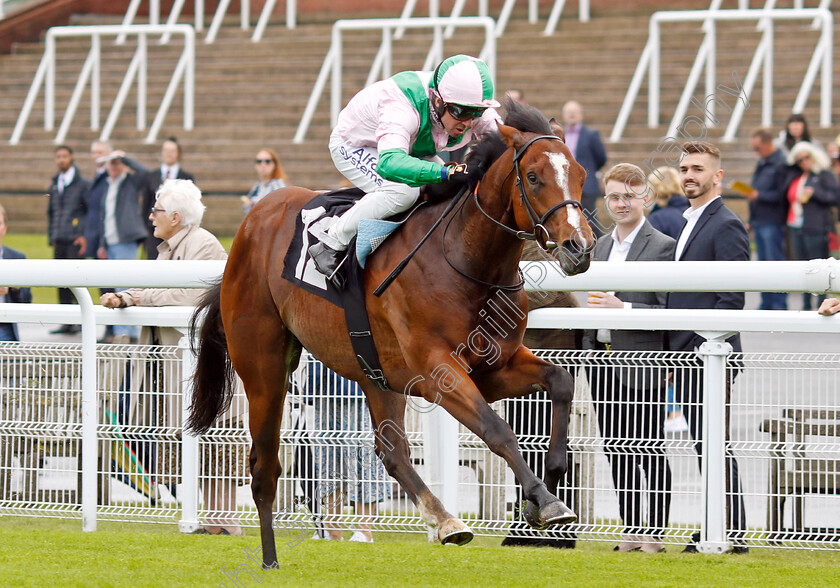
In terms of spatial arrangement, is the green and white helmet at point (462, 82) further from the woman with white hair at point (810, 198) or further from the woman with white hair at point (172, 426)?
the woman with white hair at point (810, 198)


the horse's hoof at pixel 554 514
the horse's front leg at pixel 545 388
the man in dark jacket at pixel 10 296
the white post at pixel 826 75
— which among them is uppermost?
the white post at pixel 826 75

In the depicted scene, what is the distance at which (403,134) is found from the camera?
185 inches

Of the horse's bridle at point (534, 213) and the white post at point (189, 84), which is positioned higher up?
the white post at point (189, 84)

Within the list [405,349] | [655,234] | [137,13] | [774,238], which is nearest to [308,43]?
[137,13]

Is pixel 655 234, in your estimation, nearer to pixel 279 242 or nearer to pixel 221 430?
pixel 279 242

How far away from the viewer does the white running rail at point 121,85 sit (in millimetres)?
16219

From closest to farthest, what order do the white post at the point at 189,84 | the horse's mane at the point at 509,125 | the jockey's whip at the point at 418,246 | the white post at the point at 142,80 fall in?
1. the horse's mane at the point at 509,125
2. the jockey's whip at the point at 418,246
3. the white post at the point at 189,84
4. the white post at the point at 142,80

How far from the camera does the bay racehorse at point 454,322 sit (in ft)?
14.1

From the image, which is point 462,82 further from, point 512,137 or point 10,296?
point 10,296

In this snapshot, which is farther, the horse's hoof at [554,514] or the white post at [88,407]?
the white post at [88,407]

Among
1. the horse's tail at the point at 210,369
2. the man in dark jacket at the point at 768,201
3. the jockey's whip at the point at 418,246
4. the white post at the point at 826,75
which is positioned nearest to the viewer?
the jockey's whip at the point at 418,246

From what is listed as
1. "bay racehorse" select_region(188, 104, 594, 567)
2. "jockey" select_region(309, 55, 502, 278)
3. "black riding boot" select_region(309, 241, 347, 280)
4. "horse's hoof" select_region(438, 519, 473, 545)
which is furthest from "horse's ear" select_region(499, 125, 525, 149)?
"horse's hoof" select_region(438, 519, 473, 545)

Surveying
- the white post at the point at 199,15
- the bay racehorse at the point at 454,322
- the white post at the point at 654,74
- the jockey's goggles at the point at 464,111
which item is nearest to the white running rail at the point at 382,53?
the white post at the point at 654,74

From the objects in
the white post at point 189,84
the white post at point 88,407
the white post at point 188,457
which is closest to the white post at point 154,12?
the white post at point 189,84
